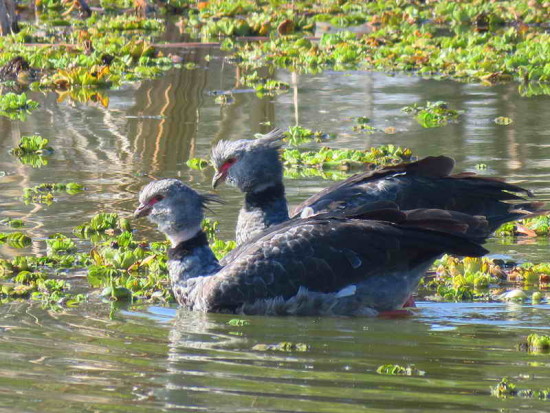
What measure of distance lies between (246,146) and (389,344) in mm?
2112

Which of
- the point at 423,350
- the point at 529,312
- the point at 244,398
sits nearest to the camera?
the point at 244,398

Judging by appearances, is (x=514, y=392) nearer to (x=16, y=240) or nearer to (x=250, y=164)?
(x=250, y=164)

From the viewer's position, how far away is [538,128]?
11.2 m

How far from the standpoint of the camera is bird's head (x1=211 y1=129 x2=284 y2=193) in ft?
24.5

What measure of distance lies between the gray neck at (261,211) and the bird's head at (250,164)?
0.04m

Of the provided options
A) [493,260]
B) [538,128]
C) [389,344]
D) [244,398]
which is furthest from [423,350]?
[538,128]

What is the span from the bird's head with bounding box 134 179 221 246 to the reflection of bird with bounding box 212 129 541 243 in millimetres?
694

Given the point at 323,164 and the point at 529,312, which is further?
the point at 323,164

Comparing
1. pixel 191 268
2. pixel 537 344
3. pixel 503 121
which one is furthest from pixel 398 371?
pixel 503 121

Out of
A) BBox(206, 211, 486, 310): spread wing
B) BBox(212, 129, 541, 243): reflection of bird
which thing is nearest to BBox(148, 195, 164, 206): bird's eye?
BBox(206, 211, 486, 310): spread wing

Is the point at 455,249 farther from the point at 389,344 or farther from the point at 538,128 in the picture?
the point at 538,128

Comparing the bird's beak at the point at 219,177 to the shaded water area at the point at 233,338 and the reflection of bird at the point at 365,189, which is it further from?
the shaded water area at the point at 233,338

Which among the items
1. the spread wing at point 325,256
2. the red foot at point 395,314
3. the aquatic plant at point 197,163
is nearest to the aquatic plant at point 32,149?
the aquatic plant at point 197,163

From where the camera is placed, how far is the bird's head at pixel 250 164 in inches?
294
